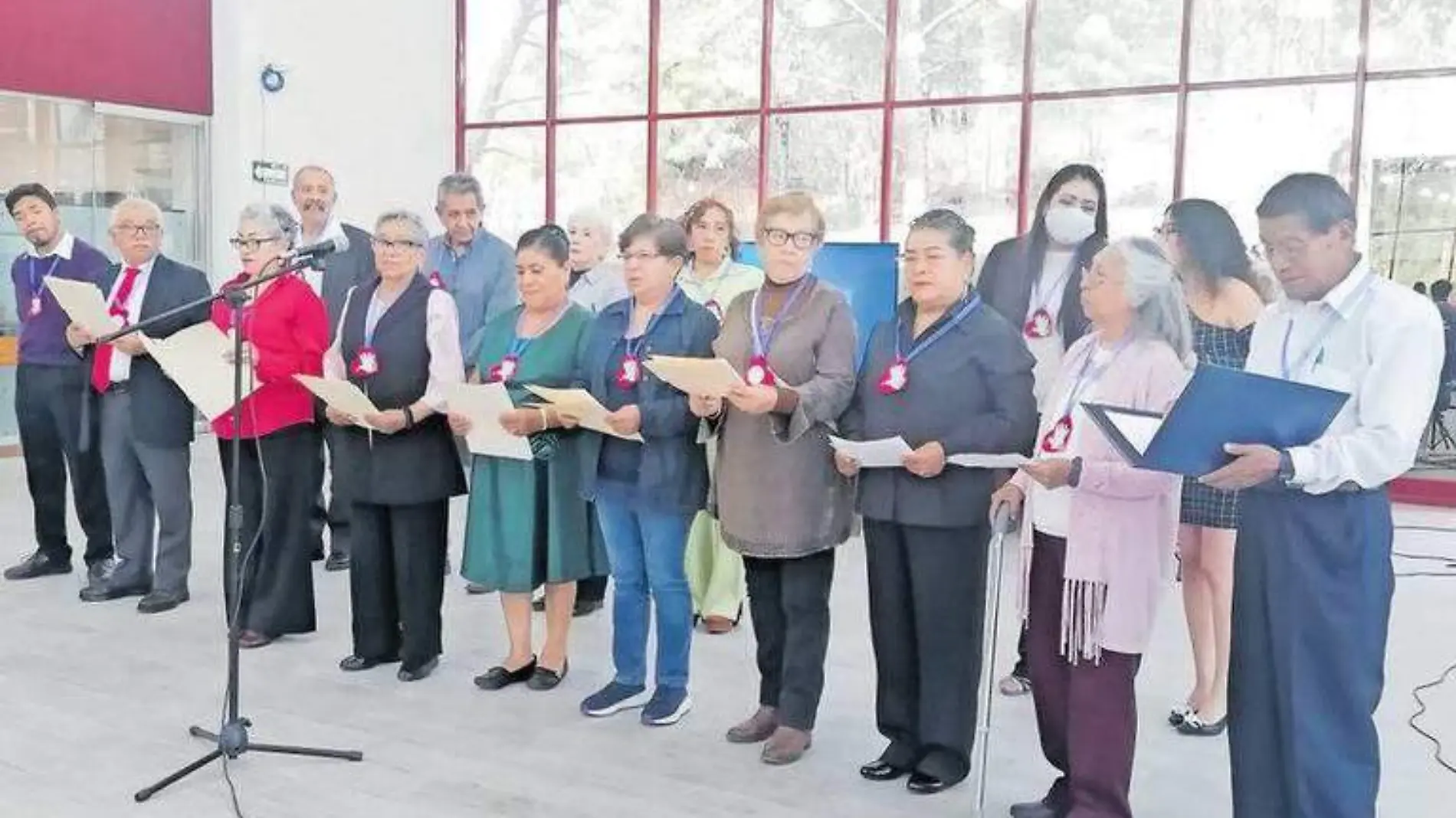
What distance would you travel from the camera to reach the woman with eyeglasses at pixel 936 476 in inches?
117

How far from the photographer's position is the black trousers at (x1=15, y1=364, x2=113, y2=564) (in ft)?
17.1

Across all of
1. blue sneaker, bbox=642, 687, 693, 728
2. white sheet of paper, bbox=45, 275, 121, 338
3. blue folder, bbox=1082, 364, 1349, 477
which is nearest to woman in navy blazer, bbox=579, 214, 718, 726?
blue sneaker, bbox=642, 687, 693, 728

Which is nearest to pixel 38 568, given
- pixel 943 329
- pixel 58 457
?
pixel 58 457

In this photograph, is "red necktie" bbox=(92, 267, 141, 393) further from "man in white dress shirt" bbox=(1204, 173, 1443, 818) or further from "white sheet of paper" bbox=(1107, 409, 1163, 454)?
"man in white dress shirt" bbox=(1204, 173, 1443, 818)

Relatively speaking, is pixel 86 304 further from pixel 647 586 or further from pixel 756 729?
pixel 756 729

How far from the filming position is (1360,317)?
2334mm

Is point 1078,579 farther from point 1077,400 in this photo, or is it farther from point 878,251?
point 878,251

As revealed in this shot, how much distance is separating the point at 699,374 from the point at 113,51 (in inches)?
319

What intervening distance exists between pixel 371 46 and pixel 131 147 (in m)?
2.24

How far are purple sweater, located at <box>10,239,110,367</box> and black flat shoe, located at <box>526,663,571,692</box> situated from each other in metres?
2.53

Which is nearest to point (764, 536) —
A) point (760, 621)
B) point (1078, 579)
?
point (760, 621)

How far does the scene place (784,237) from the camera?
3.17 meters

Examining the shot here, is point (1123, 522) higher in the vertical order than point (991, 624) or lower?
higher

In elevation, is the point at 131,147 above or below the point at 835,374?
above
